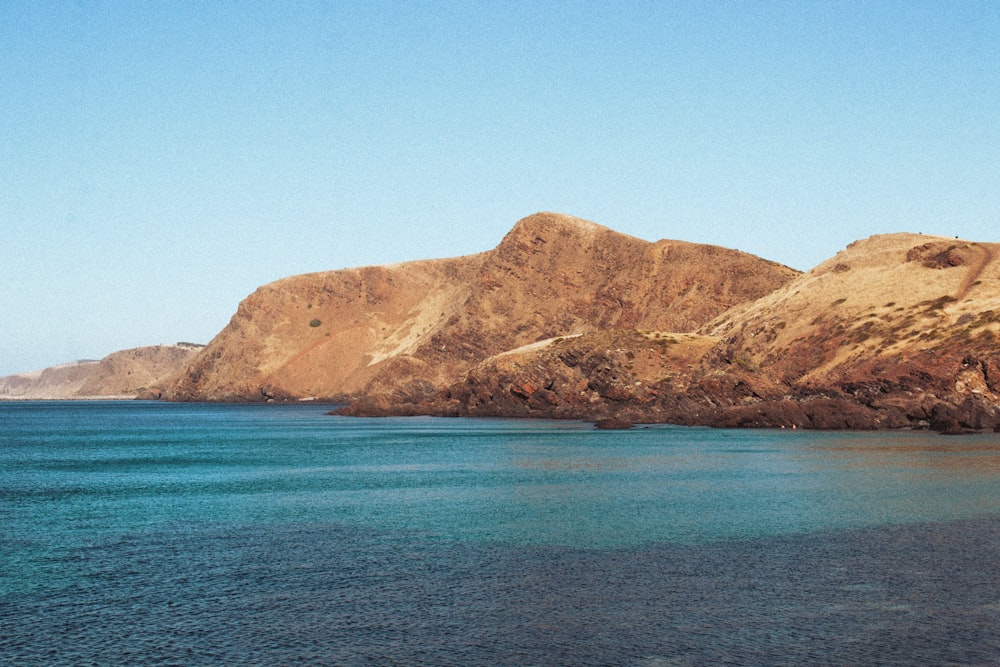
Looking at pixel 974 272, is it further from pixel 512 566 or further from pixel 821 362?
pixel 512 566

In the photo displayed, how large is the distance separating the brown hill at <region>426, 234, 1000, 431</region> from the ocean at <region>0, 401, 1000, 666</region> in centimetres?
3259

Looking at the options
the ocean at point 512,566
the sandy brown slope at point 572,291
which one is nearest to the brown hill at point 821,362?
the sandy brown slope at point 572,291

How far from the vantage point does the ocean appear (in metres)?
16.0

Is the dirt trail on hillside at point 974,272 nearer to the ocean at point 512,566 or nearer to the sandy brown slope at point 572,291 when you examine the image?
the sandy brown slope at point 572,291

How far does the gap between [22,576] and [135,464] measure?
126ft

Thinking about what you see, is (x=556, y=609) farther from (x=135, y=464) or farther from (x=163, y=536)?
(x=135, y=464)

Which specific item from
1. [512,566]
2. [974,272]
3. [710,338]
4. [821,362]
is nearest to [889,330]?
[821,362]

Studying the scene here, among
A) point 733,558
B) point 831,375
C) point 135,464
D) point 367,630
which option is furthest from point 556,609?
point 831,375

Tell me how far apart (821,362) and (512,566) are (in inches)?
3228

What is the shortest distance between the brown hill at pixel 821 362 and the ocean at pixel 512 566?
32594mm

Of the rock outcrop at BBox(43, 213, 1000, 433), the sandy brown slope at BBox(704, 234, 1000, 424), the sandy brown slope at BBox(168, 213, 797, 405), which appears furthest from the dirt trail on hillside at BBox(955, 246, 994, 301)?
the sandy brown slope at BBox(168, 213, 797, 405)

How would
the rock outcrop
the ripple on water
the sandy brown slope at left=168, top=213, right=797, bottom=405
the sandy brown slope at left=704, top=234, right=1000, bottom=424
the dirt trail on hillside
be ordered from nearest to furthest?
the ripple on water
the sandy brown slope at left=704, top=234, right=1000, bottom=424
the rock outcrop
the dirt trail on hillside
the sandy brown slope at left=168, top=213, right=797, bottom=405

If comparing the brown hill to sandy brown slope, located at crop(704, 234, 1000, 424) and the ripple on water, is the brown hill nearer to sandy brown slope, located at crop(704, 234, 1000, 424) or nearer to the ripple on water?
sandy brown slope, located at crop(704, 234, 1000, 424)

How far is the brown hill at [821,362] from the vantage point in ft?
267
